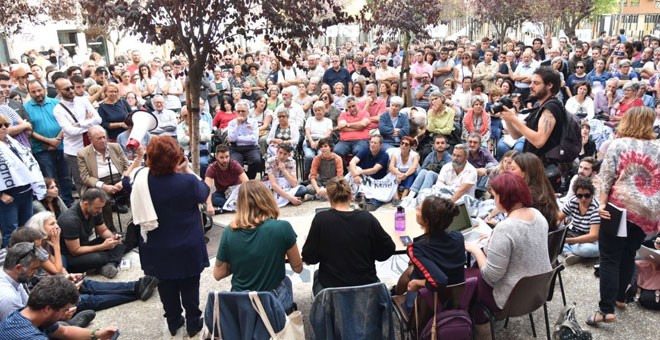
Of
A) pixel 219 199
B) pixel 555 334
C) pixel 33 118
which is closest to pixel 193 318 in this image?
pixel 555 334

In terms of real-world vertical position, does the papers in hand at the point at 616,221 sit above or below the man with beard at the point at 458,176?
above

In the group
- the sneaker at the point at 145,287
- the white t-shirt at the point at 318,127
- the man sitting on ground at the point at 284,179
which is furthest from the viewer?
→ the white t-shirt at the point at 318,127

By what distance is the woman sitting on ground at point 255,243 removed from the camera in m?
3.36

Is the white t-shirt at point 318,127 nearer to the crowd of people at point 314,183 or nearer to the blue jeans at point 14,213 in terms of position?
the crowd of people at point 314,183

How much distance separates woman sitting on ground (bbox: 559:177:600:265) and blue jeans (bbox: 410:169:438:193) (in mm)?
1897

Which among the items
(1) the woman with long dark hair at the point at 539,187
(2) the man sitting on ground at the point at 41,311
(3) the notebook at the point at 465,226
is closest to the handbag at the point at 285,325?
(2) the man sitting on ground at the point at 41,311

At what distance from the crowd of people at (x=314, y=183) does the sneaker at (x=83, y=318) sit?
0.77 ft

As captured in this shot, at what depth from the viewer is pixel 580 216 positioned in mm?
5301

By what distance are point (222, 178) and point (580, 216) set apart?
4340 millimetres

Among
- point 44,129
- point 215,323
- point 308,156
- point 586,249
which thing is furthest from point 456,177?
point 44,129

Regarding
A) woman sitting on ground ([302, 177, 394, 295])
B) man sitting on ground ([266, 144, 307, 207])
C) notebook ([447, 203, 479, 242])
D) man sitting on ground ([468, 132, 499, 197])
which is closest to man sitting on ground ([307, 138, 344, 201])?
man sitting on ground ([266, 144, 307, 207])

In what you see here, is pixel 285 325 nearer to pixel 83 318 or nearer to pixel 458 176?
pixel 83 318

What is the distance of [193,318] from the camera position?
411cm

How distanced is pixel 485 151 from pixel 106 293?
5.00 m
